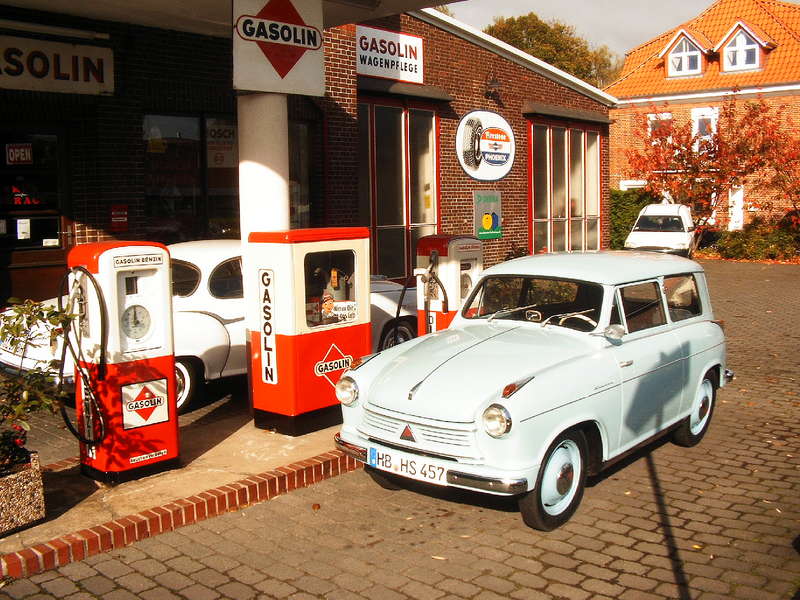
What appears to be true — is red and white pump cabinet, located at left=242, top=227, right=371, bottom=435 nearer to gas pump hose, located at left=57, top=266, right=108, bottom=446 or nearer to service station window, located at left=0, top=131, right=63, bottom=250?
gas pump hose, located at left=57, top=266, right=108, bottom=446

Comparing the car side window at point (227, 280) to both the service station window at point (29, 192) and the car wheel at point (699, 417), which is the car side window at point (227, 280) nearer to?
the service station window at point (29, 192)

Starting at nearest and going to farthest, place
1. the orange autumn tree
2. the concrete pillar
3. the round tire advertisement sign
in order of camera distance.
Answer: the concrete pillar, the round tire advertisement sign, the orange autumn tree

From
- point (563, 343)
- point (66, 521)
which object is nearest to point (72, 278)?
point (66, 521)

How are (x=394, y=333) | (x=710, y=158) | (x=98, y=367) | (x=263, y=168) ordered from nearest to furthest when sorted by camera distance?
(x=98, y=367), (x=263, y=168), (x=394, y=333), (x=710, y=158)

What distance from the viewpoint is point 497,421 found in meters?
5.20

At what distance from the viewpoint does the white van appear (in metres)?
27.2

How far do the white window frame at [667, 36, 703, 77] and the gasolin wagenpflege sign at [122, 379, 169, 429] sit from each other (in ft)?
121

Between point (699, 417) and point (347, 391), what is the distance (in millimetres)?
3335

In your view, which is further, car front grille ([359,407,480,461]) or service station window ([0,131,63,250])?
service station window ([0,131,63,250])

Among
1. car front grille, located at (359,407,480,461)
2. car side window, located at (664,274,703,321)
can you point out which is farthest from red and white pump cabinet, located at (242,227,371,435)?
car side window, located at (664,274,703,321)

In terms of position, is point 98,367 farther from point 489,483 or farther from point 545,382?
point 545,382

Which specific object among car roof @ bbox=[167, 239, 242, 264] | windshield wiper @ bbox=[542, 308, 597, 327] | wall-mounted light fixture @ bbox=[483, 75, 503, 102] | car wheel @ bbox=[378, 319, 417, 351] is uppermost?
wall-mounted light fixture @ bbox=[483, 75, 503, 102]

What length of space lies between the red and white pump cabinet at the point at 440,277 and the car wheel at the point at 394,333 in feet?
2.04

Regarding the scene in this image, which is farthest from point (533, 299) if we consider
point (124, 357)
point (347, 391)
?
point (124, 357)
